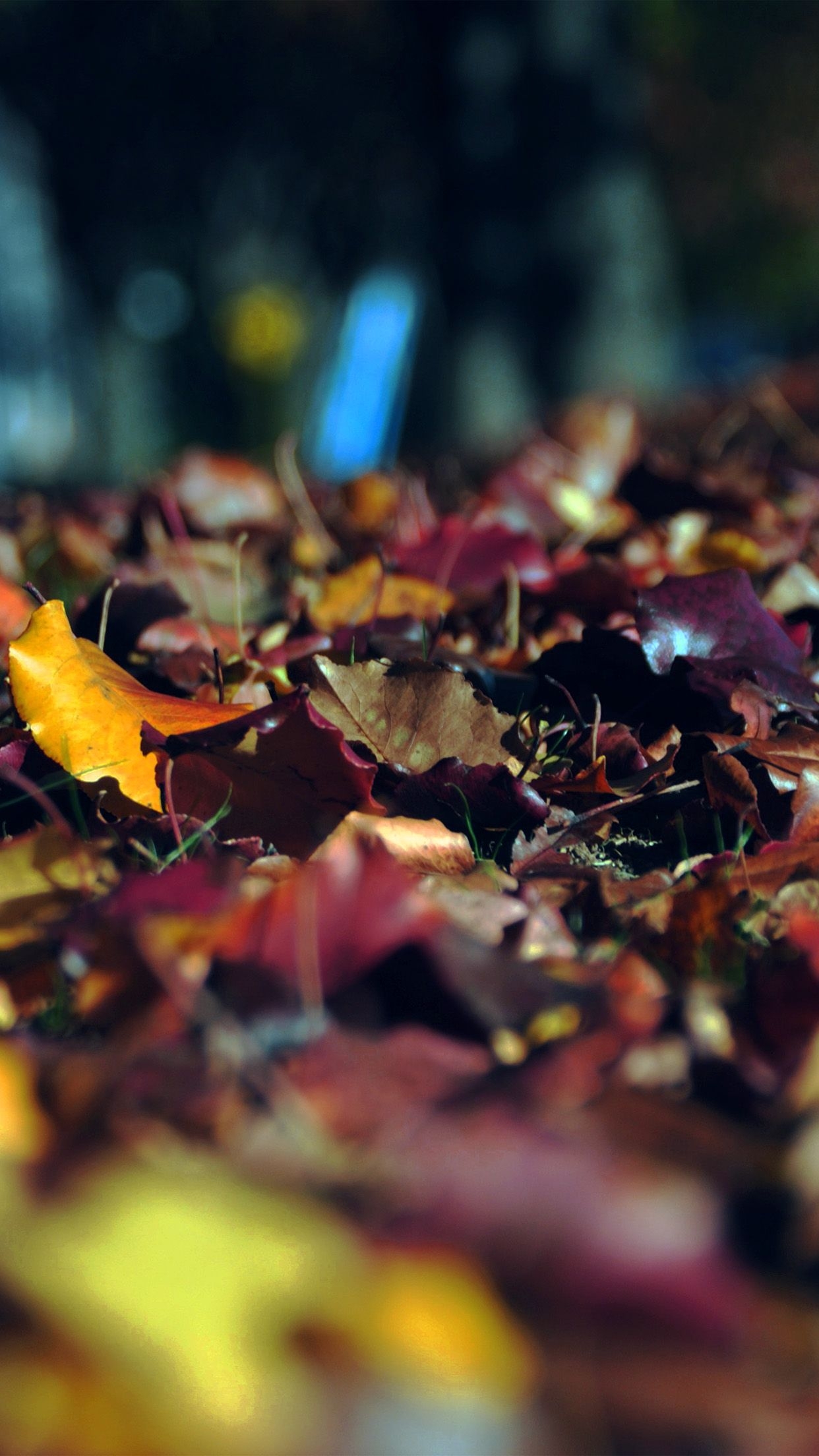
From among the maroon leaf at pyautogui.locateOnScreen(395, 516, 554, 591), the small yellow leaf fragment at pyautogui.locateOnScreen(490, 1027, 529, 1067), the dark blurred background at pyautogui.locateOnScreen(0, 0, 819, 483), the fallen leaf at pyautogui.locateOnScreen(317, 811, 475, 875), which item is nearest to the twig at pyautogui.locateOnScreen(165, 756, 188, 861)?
the fallen leaf at pyautogui.locateOnScreen(317, 811, 475, 875)

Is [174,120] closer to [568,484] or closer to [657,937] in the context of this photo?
[568,484]

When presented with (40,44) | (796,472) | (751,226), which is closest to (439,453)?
(796,472)

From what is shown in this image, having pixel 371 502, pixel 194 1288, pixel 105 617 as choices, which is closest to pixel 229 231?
pixel 371 502

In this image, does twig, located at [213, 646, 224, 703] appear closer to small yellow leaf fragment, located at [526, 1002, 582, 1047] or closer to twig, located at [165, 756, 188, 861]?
twig, located at [165, 756, 188, 861]

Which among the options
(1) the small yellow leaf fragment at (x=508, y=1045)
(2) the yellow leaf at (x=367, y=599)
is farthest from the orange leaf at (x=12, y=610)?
(1) the small yellow leaf fragment at (x=508, y=1045)

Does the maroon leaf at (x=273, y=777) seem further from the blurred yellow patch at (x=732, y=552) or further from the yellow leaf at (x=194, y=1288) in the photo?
the blurred yellow patch at (x=732, y=552)

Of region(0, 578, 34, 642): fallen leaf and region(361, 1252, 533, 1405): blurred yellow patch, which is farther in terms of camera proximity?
region(0, 578, 34, 642): fallen leaf

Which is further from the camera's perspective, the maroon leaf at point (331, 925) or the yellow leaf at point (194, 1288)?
the maroon leaf at point (331, 925)

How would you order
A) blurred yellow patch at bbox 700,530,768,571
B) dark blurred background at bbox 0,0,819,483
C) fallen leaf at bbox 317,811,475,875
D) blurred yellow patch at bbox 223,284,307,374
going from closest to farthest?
fallen leaf at bbox 317,811,475,875 → blurred yellow patch at bbox 700,530,768,571 → dark blurred background at bbox 0,0,819,483 → blurred yellow patch at bbox 223,284,307,374

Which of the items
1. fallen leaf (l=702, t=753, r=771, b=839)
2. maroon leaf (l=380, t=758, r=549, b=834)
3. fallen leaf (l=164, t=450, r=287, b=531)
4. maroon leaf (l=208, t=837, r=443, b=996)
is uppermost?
maroon leaf (l=208, t=837, r=443, b=996)
